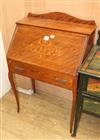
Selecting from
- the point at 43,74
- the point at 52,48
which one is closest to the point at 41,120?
the point at 43,74

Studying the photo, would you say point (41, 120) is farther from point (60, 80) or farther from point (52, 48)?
point (52, 48)

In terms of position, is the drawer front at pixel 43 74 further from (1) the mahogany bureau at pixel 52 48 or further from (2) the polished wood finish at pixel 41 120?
(2) the polished wood finish at pixel 41 120

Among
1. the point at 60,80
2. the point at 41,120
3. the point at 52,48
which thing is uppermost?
the point at 52,48

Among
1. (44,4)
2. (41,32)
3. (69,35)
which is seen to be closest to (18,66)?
(41,32)

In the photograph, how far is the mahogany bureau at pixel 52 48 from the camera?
4.67 ft

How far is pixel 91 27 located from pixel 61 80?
1.64 feet

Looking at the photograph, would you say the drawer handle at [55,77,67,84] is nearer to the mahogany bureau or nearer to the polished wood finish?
the mahogany bureau

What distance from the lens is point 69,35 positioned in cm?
149

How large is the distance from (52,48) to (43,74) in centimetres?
22

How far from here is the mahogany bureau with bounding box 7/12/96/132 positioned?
142 cm

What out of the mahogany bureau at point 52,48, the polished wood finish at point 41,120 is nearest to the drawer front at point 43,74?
the mahogany bureau at point 52,48

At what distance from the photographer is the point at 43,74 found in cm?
152

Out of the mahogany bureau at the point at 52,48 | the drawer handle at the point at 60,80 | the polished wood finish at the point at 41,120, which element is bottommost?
the polished wood finish at the point at 41,120

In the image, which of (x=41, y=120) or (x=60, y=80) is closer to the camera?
(x=60, y=80)
